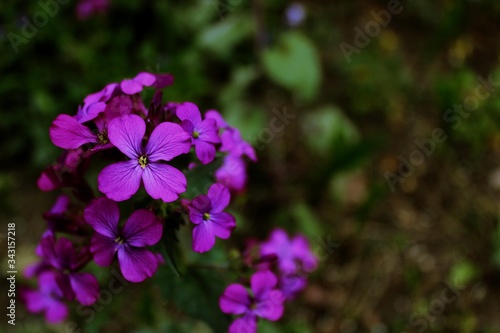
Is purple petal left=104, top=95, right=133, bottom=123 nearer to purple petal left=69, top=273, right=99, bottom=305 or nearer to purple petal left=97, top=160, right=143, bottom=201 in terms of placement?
purple petal left=97, top=160, right=143, bottom=201

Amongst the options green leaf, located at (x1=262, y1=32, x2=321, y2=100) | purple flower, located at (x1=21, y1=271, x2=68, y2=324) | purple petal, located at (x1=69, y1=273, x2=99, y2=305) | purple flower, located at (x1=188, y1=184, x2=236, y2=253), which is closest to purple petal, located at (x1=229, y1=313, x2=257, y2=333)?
purple flower, located at (x1=188, y1=184, x2=236, y2=253)

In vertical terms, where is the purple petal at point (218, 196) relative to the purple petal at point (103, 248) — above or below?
above

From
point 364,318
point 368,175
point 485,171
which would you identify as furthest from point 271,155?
point 485,171

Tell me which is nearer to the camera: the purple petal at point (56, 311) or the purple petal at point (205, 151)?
the purple petal at point (205, 151)

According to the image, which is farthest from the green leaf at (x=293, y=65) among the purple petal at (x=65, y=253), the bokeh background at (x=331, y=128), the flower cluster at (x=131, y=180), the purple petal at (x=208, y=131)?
the purple petal at (x=65, y=253)

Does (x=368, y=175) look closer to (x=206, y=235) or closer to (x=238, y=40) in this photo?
(x=238, y=40)

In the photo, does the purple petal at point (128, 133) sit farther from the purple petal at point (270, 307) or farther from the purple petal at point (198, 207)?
the purple petal at point (270, 307)

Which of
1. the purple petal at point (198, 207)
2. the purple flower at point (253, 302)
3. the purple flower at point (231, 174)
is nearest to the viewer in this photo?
the purple petal at point (198, 207)
